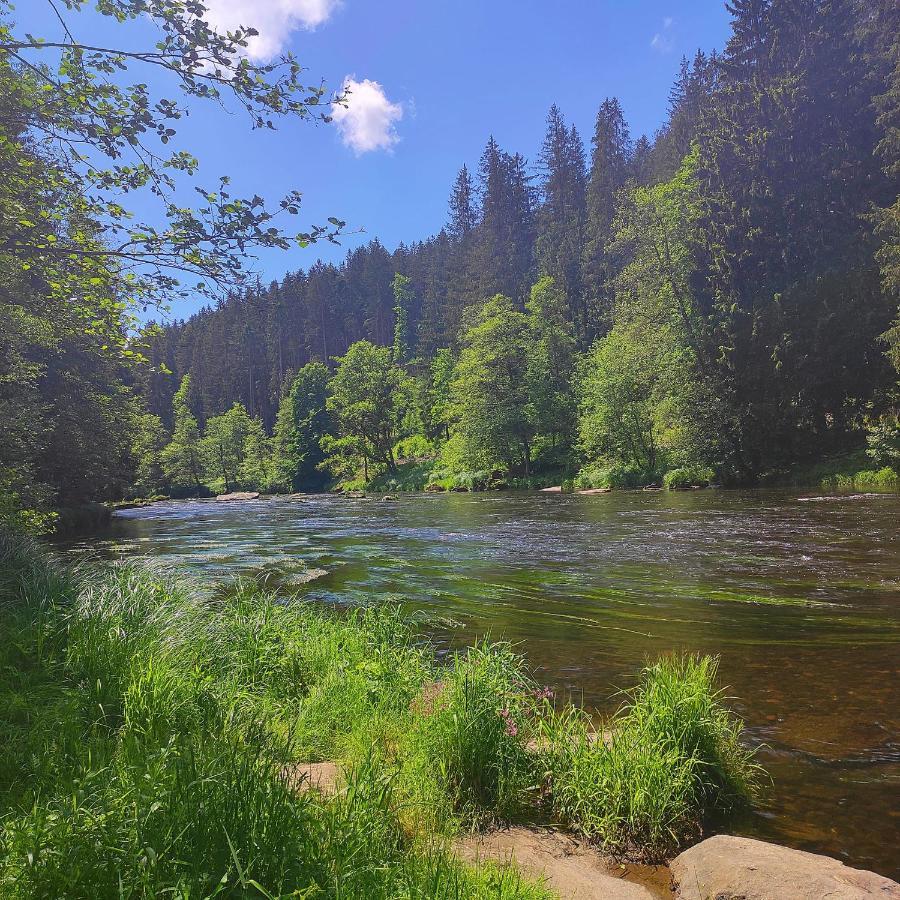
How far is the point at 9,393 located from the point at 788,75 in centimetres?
3933

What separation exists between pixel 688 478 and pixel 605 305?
34146 mm

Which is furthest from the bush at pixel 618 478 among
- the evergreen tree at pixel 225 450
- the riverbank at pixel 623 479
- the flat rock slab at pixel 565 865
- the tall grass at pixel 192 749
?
the evergreen tree at pixel 225 450

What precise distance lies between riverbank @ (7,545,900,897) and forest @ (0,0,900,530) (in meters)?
2.70

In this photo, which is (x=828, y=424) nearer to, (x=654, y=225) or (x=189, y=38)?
(x=654, y=225)

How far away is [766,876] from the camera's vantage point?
289 cm

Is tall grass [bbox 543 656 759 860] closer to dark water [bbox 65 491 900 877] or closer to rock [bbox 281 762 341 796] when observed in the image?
dark water [bbox 65 491 900 877]

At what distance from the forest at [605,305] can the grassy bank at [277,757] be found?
263 cm

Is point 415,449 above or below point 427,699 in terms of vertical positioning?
above

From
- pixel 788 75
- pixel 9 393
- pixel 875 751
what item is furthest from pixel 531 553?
pixel 788 75

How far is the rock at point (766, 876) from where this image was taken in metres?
2.77

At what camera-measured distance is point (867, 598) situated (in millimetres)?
8789

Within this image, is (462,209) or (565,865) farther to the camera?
(462,209)

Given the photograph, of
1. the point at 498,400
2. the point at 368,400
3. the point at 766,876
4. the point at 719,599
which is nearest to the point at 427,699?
the point at 766,876

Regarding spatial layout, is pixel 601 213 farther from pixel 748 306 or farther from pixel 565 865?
pixel 565 865
